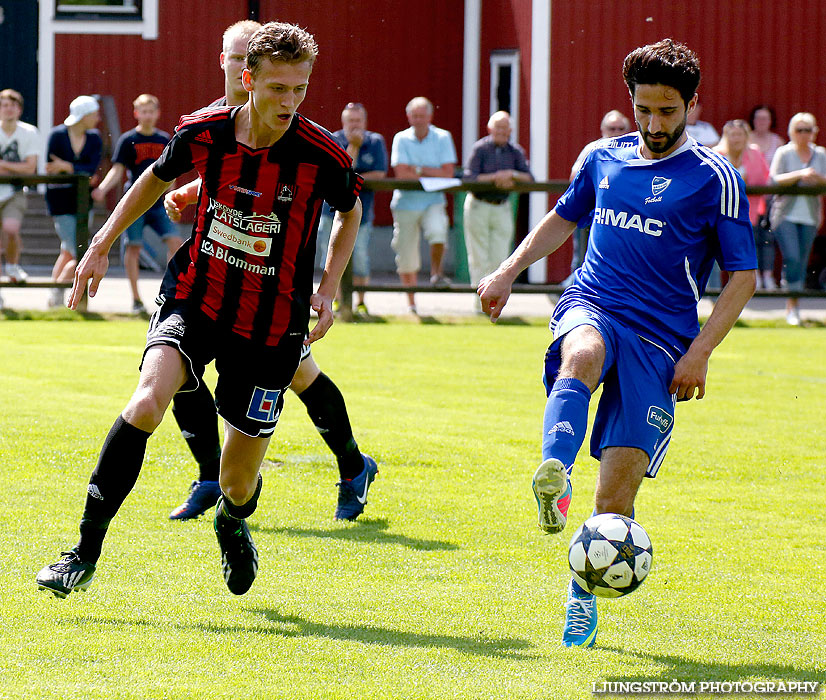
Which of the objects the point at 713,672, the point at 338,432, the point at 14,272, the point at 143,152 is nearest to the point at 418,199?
the point at 143,152

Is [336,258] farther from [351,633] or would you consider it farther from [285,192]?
[351,633]

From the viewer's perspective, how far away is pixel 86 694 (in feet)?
12.7

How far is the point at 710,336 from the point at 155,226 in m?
10.0

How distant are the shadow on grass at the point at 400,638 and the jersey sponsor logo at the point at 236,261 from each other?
124 centimetres

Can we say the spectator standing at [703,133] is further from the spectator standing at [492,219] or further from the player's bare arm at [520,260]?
the player's bare arm at [520,260]

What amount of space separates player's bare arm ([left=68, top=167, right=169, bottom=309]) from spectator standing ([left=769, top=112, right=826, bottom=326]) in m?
11.3

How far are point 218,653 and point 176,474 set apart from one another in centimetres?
288

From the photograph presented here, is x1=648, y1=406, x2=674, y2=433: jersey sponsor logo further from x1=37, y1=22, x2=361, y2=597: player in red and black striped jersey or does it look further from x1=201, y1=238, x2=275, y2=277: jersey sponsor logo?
x1=201, y1=238, x2=275, y2=277: jersey sponsor logo

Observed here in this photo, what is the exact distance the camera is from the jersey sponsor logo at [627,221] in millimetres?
4719

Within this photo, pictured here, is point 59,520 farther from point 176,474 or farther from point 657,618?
point 657,618

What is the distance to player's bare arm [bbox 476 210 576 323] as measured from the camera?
4.98 meters

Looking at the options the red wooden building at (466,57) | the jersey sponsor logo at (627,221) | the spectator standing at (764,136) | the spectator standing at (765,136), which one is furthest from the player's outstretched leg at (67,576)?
the spectator standing at (764,136)

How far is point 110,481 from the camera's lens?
457 centimetres

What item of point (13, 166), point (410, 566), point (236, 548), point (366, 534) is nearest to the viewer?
point (236, 548)
